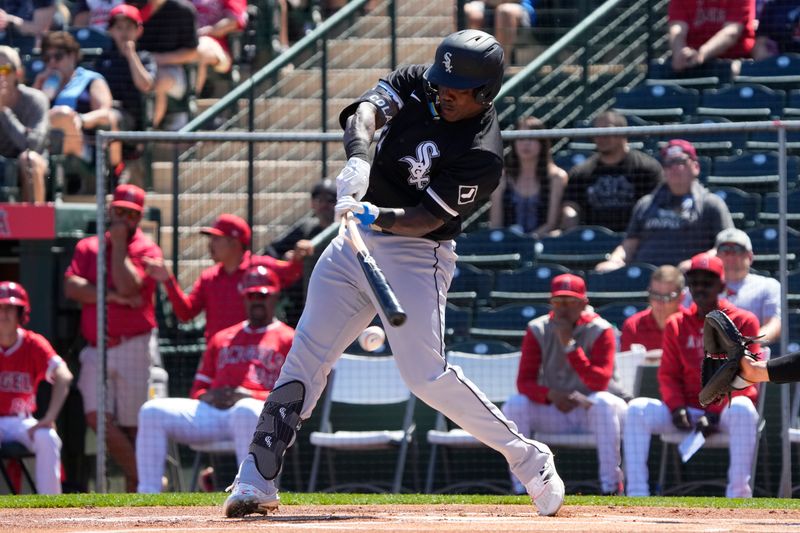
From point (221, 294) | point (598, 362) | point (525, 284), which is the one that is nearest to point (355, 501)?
point (598, 362)

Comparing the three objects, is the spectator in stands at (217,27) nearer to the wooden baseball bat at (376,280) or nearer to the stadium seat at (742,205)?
the stadium seat at (742,205)

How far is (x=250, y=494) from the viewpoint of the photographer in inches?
211

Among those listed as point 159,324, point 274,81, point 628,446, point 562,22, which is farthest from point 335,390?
point 562,22

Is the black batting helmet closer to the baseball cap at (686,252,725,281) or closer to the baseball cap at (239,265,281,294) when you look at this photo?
the baseball cap at (686,252,725,281)

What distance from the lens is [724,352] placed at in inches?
226

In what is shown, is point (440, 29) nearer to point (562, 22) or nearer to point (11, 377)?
Answer: point (562, 22)

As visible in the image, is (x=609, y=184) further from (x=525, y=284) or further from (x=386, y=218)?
(x=386, y=218)

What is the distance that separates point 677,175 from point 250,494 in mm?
4547

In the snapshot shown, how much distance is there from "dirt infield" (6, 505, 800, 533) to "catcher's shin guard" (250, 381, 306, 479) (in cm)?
21

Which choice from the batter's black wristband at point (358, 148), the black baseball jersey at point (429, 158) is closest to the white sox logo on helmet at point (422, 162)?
the black baseball jersey at point (429, 158)

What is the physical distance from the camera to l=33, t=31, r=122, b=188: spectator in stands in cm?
1032

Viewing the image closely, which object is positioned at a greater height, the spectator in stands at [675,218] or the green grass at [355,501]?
the spectator in stands at [675,218]

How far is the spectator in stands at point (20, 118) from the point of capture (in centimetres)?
1006

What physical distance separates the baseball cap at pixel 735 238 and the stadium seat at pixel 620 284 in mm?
630
